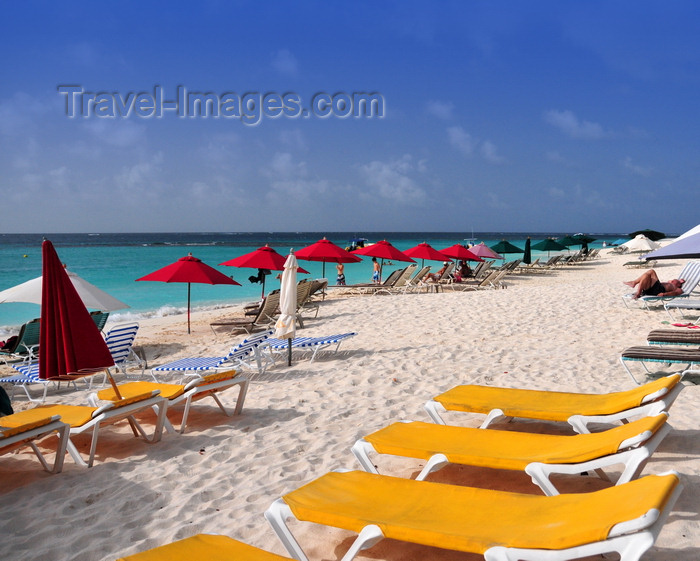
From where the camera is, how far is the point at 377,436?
3.38m

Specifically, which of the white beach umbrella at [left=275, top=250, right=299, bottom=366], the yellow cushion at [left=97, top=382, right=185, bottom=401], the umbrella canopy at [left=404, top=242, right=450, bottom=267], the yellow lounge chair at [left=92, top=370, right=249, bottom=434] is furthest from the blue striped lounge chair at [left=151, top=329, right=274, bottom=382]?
the umbrella canopy at [left=404, top=242, right=450, bottom=267]

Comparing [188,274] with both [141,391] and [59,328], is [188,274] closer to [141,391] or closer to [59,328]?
[141,391]

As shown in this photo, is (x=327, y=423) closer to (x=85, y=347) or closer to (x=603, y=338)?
(x=85, y=347)

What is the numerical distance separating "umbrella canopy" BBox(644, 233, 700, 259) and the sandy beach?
1.22m

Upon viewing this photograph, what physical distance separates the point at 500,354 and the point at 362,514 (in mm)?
5063

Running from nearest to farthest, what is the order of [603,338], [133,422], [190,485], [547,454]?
1. [547,454]
2. [190,485]
3. [133,422]
4. [603,338]

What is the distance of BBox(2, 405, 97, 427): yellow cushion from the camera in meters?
4.02

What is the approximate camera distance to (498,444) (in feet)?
10.6

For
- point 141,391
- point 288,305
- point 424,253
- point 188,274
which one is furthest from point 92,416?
point 424,253

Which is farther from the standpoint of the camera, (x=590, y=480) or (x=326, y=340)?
(x=326, y=340)

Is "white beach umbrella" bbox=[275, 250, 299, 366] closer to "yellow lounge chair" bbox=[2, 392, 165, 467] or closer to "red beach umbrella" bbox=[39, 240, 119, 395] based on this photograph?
"yellow lounge chair" bbox=[2, 392, 165, 467]

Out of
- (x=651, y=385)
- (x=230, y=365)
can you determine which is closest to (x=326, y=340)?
(x=230, y=365)

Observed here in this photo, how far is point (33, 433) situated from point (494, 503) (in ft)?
9.58

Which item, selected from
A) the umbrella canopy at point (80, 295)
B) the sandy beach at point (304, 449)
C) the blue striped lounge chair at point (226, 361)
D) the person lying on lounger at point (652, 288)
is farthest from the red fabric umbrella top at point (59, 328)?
the person lying on lounger at point (652, 288)
